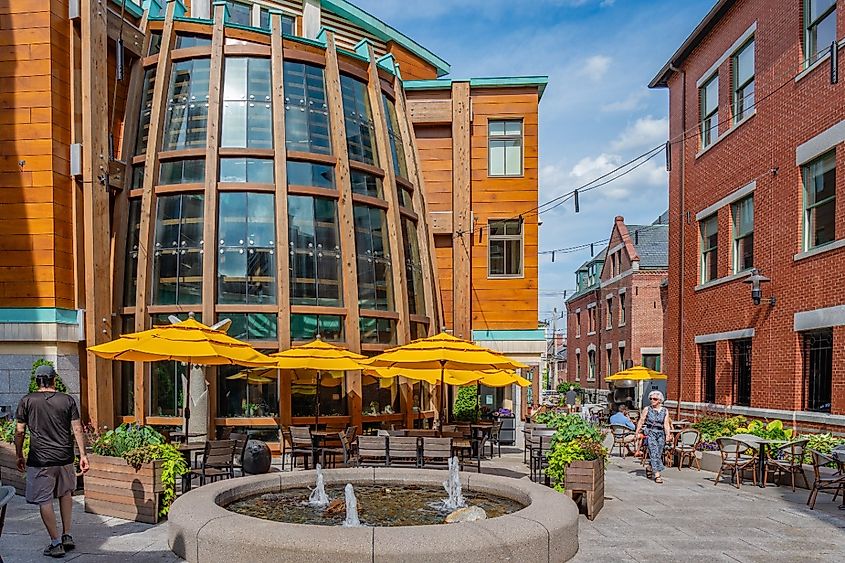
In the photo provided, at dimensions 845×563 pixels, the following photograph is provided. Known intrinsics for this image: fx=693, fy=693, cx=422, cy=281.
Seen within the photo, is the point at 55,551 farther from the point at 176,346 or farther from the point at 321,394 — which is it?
the point at 321,394

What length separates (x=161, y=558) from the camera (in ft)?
24.4

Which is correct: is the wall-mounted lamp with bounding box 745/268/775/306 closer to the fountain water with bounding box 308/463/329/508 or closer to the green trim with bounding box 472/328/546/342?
the green trim with bounding box 472/328/546/342

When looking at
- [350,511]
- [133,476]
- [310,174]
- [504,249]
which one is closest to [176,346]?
[133,476]

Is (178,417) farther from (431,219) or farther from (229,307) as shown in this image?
(431,219)

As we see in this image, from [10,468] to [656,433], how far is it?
11277 millimetres

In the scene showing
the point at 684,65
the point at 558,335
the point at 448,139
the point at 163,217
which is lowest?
the point at 558,335

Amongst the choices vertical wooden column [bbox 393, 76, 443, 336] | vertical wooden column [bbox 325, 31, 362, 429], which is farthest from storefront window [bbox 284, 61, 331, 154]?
vertical wooden column [bbox 393, 76, 443, 336]

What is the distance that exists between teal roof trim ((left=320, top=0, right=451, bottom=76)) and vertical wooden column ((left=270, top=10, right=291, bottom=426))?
12.7 feet

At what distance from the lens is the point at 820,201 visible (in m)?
14.1

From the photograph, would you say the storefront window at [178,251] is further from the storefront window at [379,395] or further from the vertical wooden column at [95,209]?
the storefront window at [379,395]

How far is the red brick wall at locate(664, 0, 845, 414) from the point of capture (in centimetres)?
1381

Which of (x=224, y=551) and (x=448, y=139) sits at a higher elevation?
(x=448, y=139)

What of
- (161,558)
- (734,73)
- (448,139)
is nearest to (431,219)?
(448,139)

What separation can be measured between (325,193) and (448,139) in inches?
249
